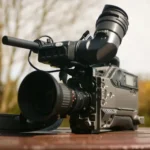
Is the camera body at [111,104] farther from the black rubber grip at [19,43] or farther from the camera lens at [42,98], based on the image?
the black rubber grip at [19,43]

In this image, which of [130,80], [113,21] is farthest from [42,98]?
[130,80]

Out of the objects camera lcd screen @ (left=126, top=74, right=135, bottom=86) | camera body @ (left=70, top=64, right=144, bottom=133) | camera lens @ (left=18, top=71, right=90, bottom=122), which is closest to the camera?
camera lens @ (left=18, top=71, right=90, bottom=122)

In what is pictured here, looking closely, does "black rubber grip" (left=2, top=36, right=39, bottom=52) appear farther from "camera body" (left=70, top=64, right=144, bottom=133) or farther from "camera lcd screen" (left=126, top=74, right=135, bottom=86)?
"camera lcd screen" (left=126, top=74, right=135, bottom=86)

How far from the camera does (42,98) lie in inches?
38.6

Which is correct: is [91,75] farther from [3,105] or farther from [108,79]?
[3,105]

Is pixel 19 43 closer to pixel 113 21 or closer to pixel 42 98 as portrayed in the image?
pixel 42 98

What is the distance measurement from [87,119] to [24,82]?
0.66 feet

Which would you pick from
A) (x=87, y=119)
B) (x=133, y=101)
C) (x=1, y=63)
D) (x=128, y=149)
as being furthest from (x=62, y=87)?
(x=1, y=63)

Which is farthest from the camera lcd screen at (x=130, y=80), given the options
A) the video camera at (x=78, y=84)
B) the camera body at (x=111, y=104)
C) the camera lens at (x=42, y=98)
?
the camera lens at (x=42, y=98)

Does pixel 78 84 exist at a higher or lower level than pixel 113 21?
lower

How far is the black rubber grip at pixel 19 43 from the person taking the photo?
3.09 ft

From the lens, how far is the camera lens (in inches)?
36.4

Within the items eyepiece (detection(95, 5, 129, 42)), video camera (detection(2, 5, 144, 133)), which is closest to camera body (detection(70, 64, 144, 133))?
video camera (detection(2, 5, 144, 133))

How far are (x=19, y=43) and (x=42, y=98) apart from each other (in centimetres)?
15
